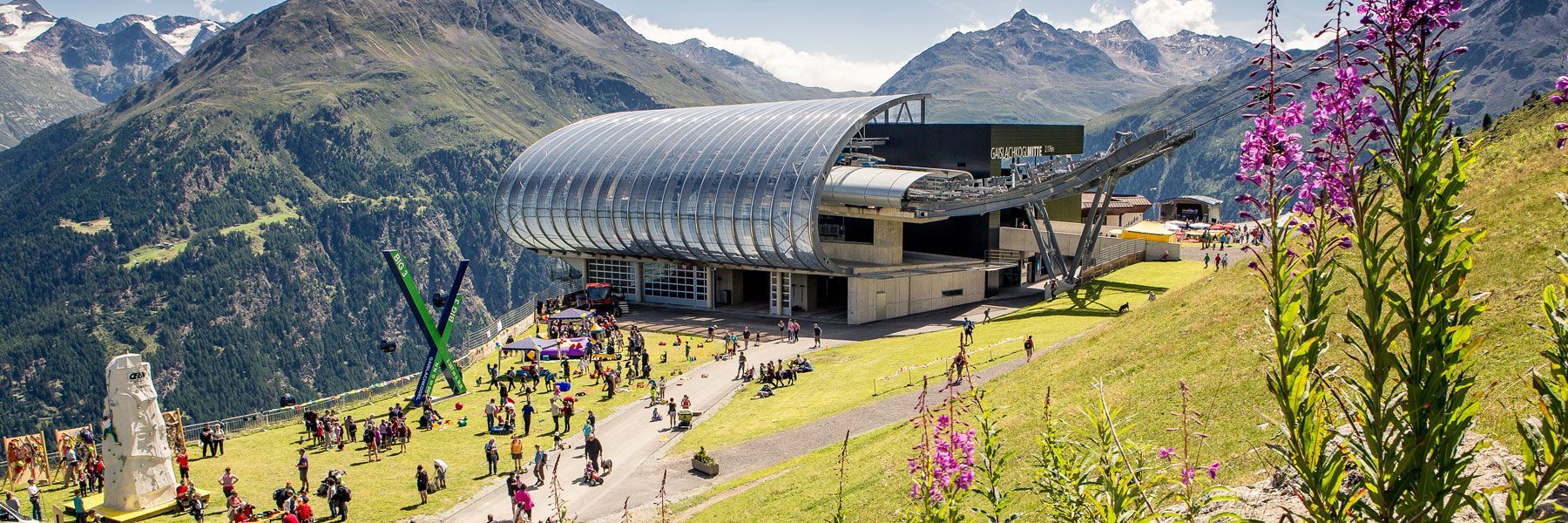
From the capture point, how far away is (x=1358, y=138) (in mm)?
7891

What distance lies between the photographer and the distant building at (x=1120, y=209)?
100m

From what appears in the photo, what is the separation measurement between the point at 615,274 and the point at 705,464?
50075 millimetres

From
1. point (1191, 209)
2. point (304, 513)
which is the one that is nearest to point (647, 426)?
point (304, 513)

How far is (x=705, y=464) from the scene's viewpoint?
36688 millimetres

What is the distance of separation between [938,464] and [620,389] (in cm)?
4307

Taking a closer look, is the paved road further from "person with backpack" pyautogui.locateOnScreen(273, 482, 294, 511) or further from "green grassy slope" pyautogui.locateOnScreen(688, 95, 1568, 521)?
"person with backpack" pyautogui.locateOnScreen(273, 482, 294, 511)

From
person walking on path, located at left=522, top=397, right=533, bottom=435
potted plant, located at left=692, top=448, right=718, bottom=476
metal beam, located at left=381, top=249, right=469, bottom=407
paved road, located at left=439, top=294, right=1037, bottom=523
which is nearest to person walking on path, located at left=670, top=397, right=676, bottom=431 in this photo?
paved road, located at left=439, top=294, right=1037, bottom=523

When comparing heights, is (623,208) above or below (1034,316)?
above

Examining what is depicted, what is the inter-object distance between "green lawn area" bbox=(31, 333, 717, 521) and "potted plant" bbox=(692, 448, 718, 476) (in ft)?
25.3

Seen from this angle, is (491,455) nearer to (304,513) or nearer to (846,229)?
(304,513)

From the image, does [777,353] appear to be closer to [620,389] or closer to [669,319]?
[620,389]

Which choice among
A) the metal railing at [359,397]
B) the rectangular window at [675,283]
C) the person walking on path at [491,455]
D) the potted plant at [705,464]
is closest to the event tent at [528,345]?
the metal railing at [359,397]

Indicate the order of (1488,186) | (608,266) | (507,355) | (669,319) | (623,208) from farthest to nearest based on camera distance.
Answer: (608,266), (623,208), (669,319), (507,355), (1488,186)

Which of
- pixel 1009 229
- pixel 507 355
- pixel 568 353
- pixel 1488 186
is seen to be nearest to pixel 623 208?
pixel 507 355
